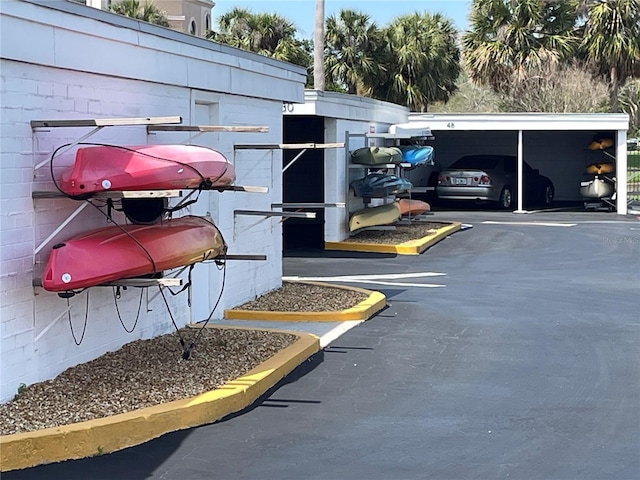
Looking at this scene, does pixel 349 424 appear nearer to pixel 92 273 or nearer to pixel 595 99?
pixel 92 273

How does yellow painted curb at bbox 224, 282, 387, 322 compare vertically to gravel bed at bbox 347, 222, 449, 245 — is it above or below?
below

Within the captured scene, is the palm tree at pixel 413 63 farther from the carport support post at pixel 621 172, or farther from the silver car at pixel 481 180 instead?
the carport support post at pixel 621 172

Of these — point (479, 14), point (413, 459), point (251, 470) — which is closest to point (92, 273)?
point (251, 470)

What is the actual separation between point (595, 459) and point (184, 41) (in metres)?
5.60

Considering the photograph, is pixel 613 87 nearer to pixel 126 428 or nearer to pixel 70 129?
pixel 70 129

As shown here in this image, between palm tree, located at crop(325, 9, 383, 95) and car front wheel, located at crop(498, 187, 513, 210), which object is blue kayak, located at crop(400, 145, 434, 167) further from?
palm tree, located at crop(325, 9, 383, 95)

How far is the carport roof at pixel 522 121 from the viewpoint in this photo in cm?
2612

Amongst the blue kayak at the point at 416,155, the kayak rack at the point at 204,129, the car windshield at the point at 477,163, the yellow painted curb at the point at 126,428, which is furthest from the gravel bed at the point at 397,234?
the yellow painted curb at the point at 126,428

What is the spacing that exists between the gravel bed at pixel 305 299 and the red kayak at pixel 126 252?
2.96 m

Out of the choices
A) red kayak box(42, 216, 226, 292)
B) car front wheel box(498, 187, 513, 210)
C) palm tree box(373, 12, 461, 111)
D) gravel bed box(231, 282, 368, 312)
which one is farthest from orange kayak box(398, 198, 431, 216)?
palm tree box(373, 12, 461, 111)

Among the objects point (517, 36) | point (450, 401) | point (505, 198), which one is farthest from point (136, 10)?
point (450, 401)

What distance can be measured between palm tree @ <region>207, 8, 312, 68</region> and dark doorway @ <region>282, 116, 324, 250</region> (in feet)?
45.7

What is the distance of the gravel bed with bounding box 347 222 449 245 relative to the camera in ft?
63.5

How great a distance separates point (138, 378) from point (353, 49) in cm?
2890
